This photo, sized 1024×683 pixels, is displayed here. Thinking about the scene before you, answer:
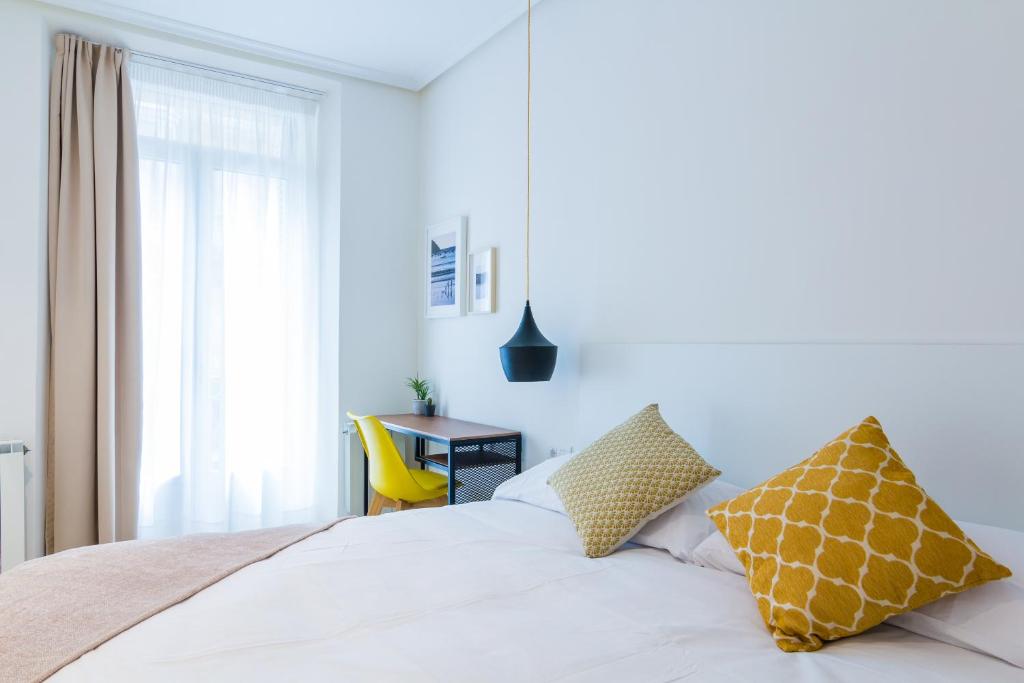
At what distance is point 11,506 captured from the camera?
2838mm

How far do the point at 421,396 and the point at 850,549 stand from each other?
114 inches

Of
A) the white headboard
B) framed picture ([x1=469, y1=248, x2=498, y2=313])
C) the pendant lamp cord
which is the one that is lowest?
the white headboard

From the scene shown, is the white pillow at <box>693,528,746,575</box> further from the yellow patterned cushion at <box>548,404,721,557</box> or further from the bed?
the yellow patterned cushion at <box>548,404,721,557</box>

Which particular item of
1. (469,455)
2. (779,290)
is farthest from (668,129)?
(469,455)

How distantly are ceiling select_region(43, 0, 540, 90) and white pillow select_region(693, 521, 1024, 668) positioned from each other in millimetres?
2847

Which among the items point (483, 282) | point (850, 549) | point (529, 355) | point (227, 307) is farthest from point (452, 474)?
point (850, 549)

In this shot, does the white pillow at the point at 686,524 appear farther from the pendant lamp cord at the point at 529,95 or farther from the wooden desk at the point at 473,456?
the pendant lamp cord at the point at 529,95

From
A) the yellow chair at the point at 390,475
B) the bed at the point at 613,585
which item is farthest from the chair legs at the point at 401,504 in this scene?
the bed at the point at 613,585

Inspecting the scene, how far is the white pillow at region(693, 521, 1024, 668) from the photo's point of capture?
111 cm

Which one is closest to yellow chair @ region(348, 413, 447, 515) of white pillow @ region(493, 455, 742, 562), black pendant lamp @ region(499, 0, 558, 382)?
black pendant lamp @ region(499, 0, 558, 382)

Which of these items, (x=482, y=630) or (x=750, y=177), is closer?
(x=482, y=630)

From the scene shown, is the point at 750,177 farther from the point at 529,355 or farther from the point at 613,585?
the point at 613,585

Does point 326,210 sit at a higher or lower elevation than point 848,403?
higher

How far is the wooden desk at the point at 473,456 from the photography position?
9.50 ft
